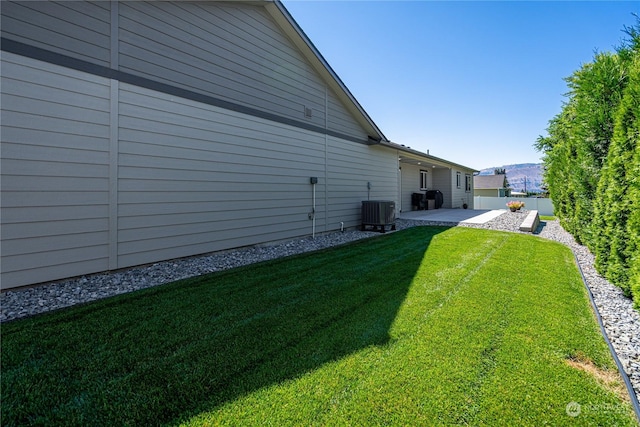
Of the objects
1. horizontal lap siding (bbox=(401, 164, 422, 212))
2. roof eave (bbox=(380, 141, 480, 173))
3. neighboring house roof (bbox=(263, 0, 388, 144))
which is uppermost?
neighboring house roof (bbox=(263, 0, 388, 144))

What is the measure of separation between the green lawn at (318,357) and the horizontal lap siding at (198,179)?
135 cm

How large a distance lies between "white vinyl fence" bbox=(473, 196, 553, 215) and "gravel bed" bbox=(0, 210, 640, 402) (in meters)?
16.6

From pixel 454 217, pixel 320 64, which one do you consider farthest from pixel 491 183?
pixel 320 64

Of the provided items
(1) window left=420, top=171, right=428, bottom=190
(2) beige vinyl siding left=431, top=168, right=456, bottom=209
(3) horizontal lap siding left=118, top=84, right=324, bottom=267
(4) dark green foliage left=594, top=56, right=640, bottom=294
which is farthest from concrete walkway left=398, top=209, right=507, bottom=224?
(4) dark green foliage left=594, top=56, right=640, bottom=294

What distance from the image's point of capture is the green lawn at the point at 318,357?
5.53ft

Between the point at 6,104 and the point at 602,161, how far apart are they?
335 inches

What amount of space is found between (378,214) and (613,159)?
5535 mm

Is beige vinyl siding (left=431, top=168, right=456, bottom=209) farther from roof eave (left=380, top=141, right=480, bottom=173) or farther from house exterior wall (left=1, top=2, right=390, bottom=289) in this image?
house exterior wall (left=1, top=2, right=390, bottom=289)

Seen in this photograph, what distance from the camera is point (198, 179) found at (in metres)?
5.29

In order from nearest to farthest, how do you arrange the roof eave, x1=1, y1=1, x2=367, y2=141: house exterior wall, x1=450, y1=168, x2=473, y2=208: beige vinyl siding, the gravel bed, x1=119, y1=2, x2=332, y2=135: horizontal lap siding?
1. the gravel bed
2. x1=1, y1=1, x2=367, y2=141: house exterior wall
3. x1=119, y1=2, x2=332, y2=135: horizontal lap siding
4. the roof eave
5. x1=450, y1=168, x2=473, y2=208: beige vinyl siding

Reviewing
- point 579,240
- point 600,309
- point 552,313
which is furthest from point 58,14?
point 579,240

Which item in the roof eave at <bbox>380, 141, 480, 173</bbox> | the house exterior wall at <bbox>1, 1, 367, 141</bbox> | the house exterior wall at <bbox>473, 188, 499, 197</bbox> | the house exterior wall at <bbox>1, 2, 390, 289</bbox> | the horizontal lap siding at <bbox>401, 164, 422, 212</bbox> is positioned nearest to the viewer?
Answer: the house exterior wall at <bbox>1, 2, 390, 289</bbox>

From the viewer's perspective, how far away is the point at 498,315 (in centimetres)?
299

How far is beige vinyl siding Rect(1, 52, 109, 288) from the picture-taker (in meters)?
3.44
